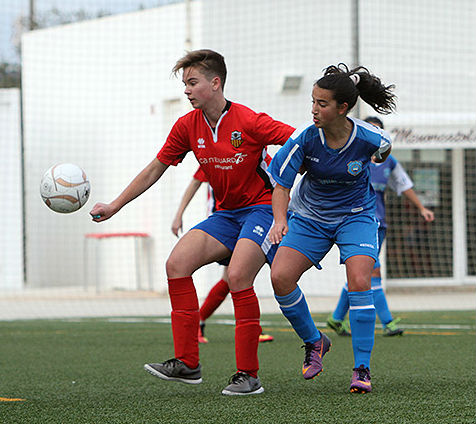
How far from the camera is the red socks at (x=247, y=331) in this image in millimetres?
4613

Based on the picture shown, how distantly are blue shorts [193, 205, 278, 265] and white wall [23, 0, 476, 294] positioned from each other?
9550mm

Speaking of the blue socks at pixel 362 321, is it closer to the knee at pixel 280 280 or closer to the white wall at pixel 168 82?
the knee at pixel 280 280

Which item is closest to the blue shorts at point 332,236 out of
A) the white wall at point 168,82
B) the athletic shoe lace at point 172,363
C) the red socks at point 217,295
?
the athletic shoe lace at point 172,363

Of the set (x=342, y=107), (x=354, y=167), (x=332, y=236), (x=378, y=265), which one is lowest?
(x=378, y=265)

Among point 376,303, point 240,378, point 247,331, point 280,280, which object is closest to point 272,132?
point 280,280

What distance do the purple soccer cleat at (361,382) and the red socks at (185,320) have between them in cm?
90

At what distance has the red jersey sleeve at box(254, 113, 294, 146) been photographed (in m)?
4.74

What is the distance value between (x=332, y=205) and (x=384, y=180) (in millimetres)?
3130

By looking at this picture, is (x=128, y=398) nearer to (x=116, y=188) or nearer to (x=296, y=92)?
(x=296, y=92)

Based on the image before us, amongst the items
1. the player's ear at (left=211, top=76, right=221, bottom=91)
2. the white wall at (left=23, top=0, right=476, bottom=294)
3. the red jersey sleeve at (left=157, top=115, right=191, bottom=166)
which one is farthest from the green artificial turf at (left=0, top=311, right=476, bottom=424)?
the white wall at (left=23, top=0, right=476, bottom=294)

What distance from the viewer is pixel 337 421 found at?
12.0ft

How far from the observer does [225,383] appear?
16.6ft

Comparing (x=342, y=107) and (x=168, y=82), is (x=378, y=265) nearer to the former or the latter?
(x=342, y=107)

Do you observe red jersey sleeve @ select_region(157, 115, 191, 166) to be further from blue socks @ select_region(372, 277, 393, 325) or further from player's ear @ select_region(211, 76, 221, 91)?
blue socks @ select_region(372, 277, 393, 325)
